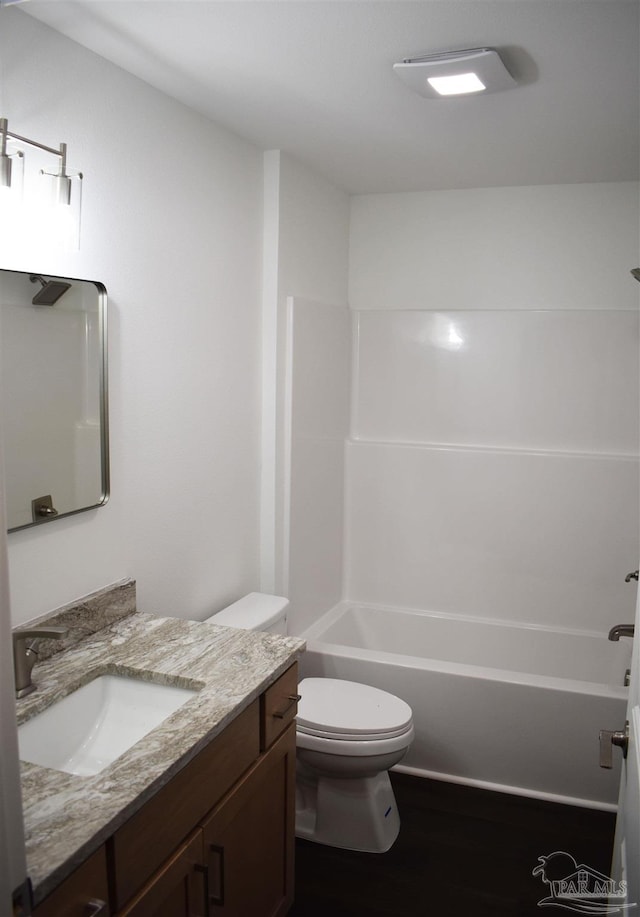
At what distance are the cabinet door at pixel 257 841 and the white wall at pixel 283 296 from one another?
3.80 feet

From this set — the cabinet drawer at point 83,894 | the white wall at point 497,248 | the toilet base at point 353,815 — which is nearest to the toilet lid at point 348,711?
the toilet base at point 353,815

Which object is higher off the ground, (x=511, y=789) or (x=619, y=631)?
(x=619, y=631)

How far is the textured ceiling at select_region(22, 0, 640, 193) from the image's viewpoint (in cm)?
174

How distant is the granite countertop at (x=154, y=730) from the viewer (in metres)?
1.25

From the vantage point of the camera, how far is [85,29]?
6.11ft

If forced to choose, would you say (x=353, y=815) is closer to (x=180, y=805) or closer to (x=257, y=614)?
(x=257, y=614)

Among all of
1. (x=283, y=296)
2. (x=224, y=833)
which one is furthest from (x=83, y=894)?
(x=283, y=296)

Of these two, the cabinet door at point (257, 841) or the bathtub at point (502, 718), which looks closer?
the cabinet door at point (257, 841)

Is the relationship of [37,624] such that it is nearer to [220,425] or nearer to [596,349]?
[220,425]

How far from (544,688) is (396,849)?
31.7 inches

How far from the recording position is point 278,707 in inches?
79.0

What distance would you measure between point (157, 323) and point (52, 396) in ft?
1.79

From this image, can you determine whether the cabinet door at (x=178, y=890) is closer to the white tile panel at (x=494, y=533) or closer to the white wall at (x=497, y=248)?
the white tile panel at (x=494, y=533)

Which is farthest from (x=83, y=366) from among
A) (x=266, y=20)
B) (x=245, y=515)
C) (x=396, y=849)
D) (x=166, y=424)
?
(x=396, y=849)
